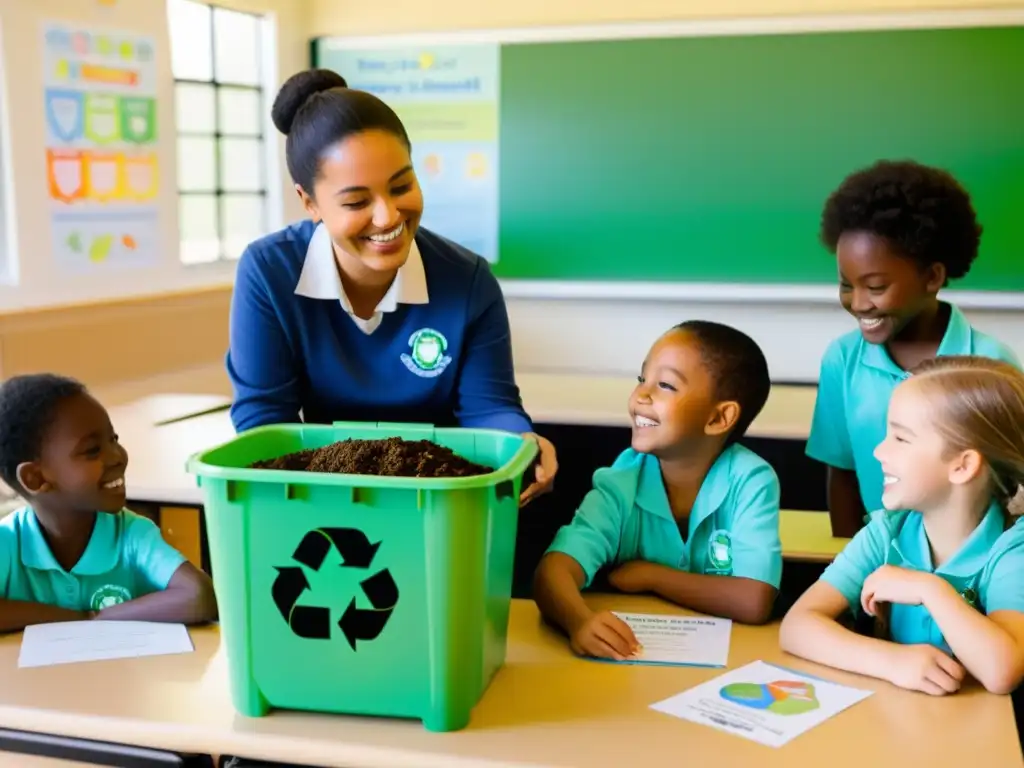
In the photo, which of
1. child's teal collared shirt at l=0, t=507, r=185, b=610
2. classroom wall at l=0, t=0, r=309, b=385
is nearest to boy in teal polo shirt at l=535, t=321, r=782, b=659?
child's teal collared shirt at l=0, t=507, r=185, b=610

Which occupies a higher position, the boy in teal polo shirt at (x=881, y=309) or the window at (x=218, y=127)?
the window at (x=218, y=127)

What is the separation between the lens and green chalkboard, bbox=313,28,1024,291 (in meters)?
4.01

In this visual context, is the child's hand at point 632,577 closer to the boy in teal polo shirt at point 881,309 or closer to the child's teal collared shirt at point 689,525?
the child's teal collared shirt at point 689,525

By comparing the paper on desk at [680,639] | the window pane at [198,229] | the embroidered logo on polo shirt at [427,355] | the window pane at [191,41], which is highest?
the window pane at [191,41]

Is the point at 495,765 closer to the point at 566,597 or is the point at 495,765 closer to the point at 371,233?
the point at 566,597

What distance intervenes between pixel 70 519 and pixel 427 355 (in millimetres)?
626

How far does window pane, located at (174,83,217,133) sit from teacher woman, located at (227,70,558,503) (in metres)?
2.28

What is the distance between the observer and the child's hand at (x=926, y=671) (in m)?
1.33

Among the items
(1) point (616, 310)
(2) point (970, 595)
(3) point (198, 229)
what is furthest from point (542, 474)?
(3) point (198, 229)

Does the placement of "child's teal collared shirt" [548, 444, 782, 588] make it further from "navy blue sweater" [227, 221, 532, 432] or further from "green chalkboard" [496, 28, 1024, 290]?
"green chalkboard" [496, 28, 1024, 290]

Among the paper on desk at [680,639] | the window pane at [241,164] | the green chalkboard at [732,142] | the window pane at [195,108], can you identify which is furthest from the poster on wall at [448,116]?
the paper on desk at [680,639]

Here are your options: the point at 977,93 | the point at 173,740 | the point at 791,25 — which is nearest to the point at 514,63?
the point at 791,25

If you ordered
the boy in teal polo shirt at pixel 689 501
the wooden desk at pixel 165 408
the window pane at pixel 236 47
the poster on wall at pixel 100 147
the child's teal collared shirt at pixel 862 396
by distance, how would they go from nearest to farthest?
the boy in teal polo shirt at pixel 689 501, the child's teal collared shirt at pixel 862 396, the wooden desk at pixel 165 408, the poster on wall at pixel 100 147, the window pane at pixel 236 47

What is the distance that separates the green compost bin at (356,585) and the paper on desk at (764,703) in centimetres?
25
